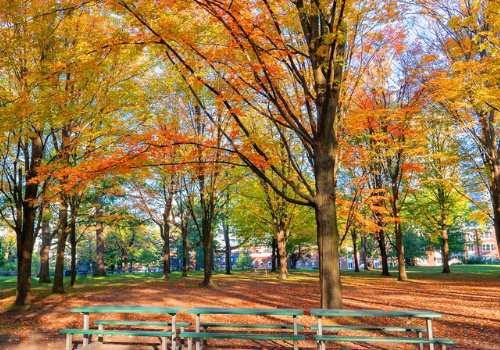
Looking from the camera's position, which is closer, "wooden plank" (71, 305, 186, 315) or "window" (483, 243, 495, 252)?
"wooden plank" (71, 305, 186, 315)

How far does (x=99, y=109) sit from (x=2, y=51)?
396cm

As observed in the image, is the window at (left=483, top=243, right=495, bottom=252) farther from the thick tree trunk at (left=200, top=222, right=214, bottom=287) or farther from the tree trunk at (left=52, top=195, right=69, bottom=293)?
the tree trunk at (left=52, top=195, right=69, bottom=293)

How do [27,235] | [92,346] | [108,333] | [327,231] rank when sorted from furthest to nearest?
[27,235], [327,231], [92,346], [108,333]

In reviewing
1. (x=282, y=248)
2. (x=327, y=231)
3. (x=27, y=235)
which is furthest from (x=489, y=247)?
(x=27, y=235)

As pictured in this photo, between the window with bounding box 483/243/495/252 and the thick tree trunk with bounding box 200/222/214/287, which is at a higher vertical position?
the thick tree trunk with bounding box 200/222/214/287

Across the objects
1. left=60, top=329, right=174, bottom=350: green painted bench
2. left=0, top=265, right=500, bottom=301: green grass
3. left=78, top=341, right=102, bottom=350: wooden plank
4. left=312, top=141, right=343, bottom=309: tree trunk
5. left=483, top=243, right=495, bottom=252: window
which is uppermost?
left=312, top=141, right=343, bottom=309: tree trunk

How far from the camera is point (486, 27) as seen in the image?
13070 millimetres

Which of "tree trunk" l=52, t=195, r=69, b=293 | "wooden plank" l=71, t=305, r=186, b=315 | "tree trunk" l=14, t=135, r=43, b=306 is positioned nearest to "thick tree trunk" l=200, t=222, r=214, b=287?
"tree trunk" l=52, t=195, r=69, b=293

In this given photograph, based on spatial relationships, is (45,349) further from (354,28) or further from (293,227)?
(293,227)

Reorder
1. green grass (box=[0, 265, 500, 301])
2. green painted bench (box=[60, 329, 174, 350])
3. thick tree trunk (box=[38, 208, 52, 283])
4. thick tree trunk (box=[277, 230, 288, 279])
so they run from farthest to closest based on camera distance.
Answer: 1. thick tree trunk (box=[277, 230, 288, 279])
2. thick tree trunk (box=[38, 208, 52, 283])
3. green grass (box=[0, 265, 500, 301])
4. green painted bench (box=[60, 329, 174, 350])

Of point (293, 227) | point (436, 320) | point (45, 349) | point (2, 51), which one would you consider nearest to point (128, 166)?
point (45, 349)

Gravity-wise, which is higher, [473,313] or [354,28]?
[354,28]

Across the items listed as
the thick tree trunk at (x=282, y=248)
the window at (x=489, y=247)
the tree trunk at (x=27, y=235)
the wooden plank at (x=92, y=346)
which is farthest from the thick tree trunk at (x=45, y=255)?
the window at (x=489, y=247)

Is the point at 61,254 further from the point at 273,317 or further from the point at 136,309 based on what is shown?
the point at 136,309
